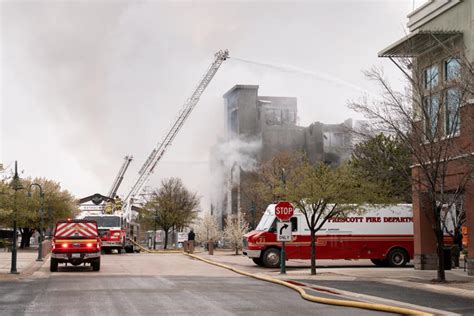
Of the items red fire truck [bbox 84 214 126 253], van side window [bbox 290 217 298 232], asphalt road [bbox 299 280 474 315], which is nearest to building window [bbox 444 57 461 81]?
asphalt road [bbox 299 280 474 315]

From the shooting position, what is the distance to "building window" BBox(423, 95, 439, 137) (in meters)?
21.6

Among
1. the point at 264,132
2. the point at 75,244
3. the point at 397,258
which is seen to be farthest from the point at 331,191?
the point at 264,132

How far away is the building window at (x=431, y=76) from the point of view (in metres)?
22.8

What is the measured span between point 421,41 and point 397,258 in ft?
38.4

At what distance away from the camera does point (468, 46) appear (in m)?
23.8

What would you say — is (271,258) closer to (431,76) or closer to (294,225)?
(294,225)

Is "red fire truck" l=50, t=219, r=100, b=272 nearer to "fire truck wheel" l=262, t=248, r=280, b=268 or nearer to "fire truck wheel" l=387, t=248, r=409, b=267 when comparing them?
"fire truck wheel" l=262, t=248, r=280, b=268

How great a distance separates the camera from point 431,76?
2283 centimetres

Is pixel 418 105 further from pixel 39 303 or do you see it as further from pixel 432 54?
pixel 39 303

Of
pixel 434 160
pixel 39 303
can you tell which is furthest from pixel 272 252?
pixel 39 303

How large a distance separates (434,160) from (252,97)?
6062cm

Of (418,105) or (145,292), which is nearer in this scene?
(145,292)

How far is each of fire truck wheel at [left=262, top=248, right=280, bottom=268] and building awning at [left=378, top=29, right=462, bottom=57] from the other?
11.1 m

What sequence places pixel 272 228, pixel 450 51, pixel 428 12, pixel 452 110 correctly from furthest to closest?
pixel 272 228
pixel 428 12
pixel 450 51
pixel 452 110
